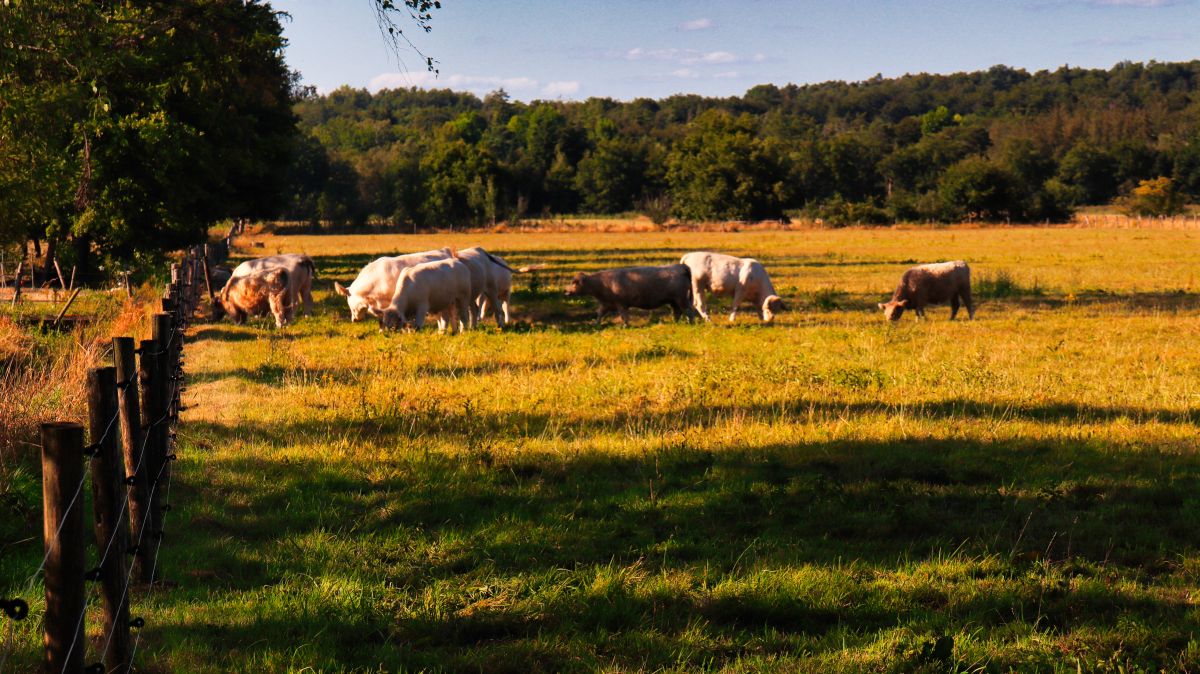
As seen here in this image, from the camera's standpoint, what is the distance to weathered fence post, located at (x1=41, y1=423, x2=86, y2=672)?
11.3 feet

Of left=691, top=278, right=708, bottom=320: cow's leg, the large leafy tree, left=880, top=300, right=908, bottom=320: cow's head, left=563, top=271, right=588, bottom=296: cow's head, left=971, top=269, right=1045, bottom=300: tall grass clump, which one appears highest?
the large leafy tree

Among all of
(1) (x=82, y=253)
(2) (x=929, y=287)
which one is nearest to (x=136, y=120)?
(1) (x=82, y=253)

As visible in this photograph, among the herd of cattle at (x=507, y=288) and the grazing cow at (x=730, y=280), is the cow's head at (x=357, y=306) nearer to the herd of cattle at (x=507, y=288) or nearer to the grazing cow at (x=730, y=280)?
the herd of cattle at (x=507, y=288)

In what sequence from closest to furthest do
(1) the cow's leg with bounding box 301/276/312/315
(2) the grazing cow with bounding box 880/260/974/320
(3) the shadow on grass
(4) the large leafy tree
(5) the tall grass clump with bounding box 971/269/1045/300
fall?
(3) the shadow on grass → (4) the large leafy tree → (2) the grazing cow with bounding box 880/260/974/320 → (1) the cow's leg with bounding box 301/276/312/315 → (5) the tall grass clump with bounding box 971/269/1045/300

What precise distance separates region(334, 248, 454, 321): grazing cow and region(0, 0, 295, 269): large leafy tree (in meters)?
4.62

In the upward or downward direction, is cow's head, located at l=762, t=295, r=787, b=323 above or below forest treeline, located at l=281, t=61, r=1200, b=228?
below

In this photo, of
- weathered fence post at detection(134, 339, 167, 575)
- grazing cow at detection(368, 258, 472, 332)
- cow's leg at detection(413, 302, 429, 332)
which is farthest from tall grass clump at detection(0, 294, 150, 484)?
cow's leg at detection(413, 302, 429, 332)

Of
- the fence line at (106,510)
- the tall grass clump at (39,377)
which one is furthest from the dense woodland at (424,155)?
the fence line at (106,510)

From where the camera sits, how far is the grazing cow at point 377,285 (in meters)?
A: 21.6

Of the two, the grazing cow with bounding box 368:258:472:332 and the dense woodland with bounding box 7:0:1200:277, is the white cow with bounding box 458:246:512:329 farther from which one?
the dense woodland with bounding box 7:0:1200:277

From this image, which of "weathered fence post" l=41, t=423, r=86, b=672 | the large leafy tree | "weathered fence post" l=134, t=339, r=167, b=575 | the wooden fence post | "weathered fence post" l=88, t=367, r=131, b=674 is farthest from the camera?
the large leafy tree

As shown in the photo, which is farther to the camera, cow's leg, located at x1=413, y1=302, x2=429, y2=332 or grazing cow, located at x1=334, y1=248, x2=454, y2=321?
grazing cow, located at x1=334, y1=248, x2=454, y2=321

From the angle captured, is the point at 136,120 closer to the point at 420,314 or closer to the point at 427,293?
the point at 427,293

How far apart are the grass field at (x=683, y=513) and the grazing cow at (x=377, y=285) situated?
4970 mm
